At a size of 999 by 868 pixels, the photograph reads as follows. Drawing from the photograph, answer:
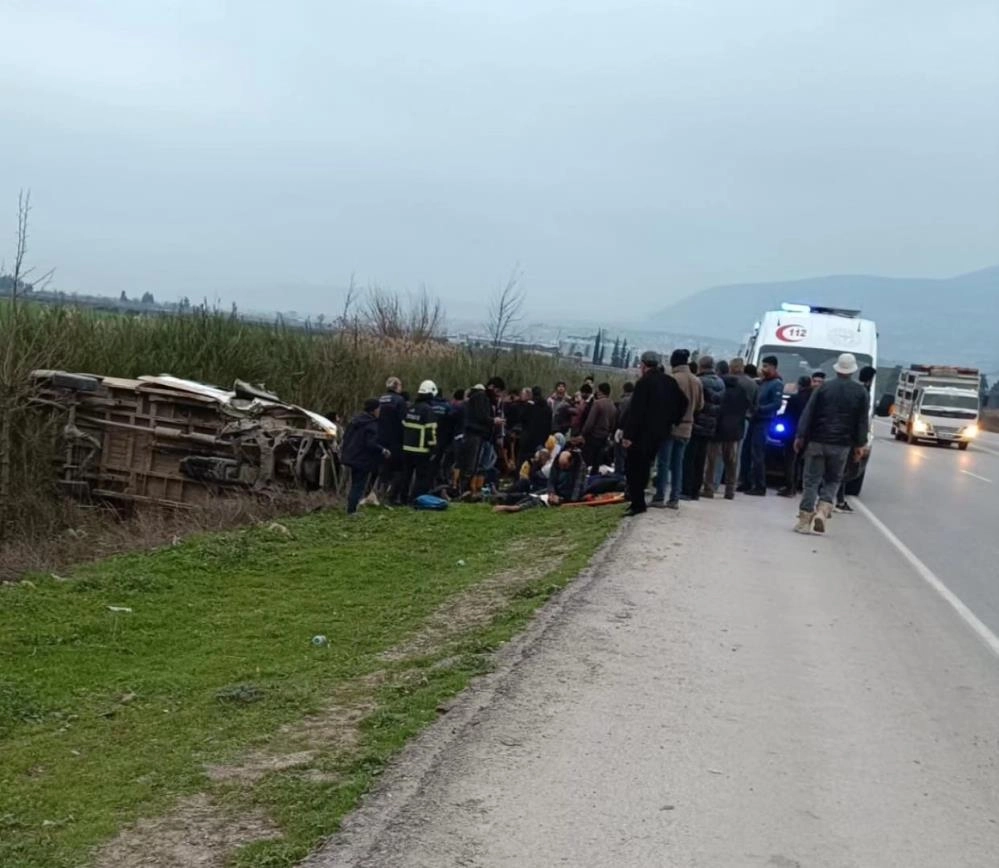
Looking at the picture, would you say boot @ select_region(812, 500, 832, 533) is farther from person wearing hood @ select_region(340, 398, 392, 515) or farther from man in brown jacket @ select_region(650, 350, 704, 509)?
person wearing hood @ select_region(340, 398, 392, 515)

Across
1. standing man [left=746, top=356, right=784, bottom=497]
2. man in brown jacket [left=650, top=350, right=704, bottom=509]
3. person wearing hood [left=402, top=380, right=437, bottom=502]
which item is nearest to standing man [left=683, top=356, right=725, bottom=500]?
man in brown jacket [left=650, top=350, right=704, bottom=509]

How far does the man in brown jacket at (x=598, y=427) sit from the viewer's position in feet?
59.8

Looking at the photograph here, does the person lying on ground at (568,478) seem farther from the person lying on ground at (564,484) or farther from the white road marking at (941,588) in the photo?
the white road marking at (941,588)

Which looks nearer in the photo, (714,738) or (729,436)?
(714,738)

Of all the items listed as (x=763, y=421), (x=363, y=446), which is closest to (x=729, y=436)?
(x=763, y=421)

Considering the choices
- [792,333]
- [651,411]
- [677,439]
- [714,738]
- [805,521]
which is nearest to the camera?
[714,738]

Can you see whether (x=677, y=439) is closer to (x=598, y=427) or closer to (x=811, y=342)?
(x=598, y=427)

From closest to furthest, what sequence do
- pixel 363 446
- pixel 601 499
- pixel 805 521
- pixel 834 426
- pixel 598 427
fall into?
1. pixel 834 426
2. pixel 805 521
3. pixel 601 499
4. pixel 363 446
5. pixel 598 427

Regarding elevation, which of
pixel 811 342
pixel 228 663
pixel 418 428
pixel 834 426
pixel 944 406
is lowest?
pixel 228 663

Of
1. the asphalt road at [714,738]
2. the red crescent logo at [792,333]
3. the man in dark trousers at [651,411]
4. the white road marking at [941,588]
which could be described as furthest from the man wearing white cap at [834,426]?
the red crescent logo at [792,333]

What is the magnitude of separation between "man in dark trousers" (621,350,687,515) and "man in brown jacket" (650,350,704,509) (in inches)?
16.2

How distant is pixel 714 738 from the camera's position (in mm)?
6293

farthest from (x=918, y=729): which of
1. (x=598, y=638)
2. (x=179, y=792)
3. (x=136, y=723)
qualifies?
(x=136, y=723)

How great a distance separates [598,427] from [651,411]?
16.3ft
